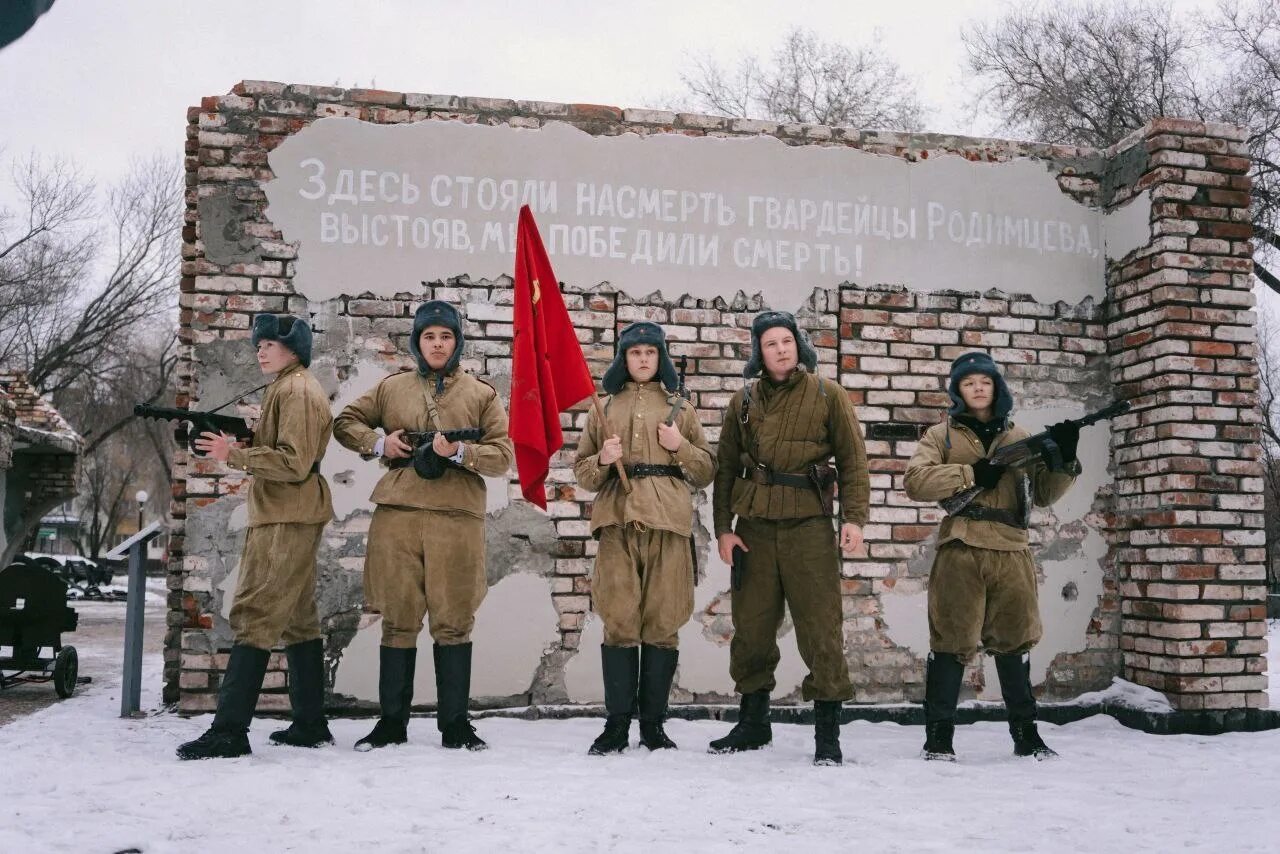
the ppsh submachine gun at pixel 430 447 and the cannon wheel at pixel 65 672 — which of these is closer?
the ppsh submachine gun at pixel 430 447

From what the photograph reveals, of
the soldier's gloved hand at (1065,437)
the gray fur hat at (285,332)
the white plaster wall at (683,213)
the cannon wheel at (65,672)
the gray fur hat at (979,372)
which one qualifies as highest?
the white plaster wall at (683,213)

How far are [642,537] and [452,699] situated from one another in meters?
0.97

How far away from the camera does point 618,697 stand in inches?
165

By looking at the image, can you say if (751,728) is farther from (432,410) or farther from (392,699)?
(432,410)

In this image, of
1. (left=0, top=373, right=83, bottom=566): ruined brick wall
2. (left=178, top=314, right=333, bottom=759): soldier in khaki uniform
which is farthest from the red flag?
(left=0, top=373, right=83, bottom=566): ruined brick wall

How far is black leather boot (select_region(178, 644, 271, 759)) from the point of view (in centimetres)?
390

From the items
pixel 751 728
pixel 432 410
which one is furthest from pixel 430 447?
pixel 751 728

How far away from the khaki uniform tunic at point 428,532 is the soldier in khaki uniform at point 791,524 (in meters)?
1.00

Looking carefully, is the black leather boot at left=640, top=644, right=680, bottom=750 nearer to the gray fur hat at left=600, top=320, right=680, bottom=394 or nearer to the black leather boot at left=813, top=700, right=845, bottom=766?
the black leather boot at left=813, top=700, right=845, bottom=766

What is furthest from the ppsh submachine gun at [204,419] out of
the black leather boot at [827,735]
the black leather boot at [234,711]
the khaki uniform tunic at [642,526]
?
the black leather boot at [827,735]

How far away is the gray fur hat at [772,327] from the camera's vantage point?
436cm

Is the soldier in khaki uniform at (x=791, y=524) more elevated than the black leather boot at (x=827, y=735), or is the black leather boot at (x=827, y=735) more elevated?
the soldier in khaki uniform at (x=791, y=524)

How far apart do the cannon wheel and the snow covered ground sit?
1.49m

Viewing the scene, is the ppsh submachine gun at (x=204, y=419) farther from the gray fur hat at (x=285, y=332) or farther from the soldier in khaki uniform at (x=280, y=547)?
the gray fur hat at (x=285, y=332)
